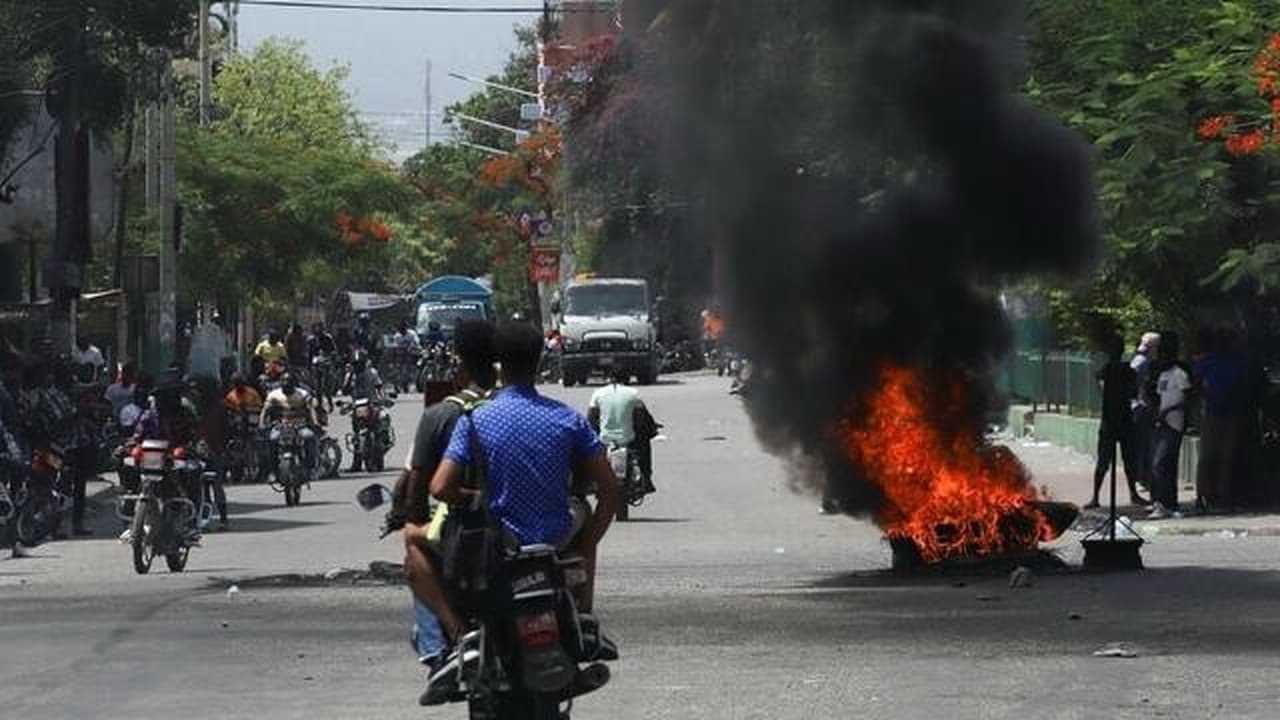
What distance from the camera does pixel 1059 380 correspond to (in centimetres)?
3734

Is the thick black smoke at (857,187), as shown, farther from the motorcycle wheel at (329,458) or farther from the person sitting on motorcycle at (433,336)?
the person sitting on motorcycle at (433,336)

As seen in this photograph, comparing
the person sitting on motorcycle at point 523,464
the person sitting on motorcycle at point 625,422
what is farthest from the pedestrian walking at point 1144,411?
the person sitting on motorcycle at point 523,464

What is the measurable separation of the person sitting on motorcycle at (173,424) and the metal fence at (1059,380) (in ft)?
41.5

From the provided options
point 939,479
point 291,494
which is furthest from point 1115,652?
point 291,494

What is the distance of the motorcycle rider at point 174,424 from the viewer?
21.2m

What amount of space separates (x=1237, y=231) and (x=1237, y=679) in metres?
12.0

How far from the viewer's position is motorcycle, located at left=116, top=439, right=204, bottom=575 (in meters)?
20.4

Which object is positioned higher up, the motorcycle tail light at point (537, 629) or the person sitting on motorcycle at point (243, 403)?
the motorcycle tail light at point (537, 629)

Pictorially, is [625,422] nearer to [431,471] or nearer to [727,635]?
[727,635]

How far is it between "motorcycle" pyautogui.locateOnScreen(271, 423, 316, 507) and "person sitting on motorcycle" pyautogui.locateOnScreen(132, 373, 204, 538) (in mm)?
7535

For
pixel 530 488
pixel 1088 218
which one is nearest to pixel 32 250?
pixel 1088 218

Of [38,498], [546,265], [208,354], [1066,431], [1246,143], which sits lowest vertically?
[38,498]

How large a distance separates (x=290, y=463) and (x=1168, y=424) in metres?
9.82

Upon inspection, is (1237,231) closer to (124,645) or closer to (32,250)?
(124,645)
